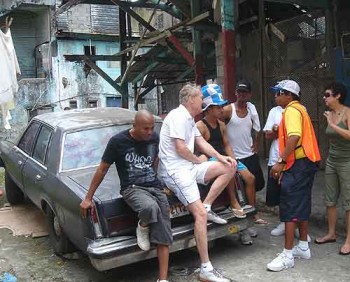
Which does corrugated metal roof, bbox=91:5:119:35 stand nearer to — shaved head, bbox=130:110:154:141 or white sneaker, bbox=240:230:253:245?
white sneaker, bbox=240:230:253:245

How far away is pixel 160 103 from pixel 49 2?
9.64 m

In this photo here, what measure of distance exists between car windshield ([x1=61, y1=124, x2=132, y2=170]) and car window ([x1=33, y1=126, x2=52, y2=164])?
0.45 m

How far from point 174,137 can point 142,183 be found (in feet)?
1.64

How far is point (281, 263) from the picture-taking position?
399cm

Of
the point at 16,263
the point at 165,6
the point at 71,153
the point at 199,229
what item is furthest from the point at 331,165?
the point at 165,6

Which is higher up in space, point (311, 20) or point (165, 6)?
point (165, 6)

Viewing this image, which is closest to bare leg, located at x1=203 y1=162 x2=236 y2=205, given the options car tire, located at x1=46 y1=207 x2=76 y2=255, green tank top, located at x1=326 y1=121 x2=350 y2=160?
green tank top, located at x1=326 y1=121 x2=350 y2=160

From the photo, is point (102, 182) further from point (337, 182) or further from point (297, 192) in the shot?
point (337, 182)

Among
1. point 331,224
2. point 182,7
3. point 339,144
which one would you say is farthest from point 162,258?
point 182,7

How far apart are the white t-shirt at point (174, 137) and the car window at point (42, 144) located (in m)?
1.88

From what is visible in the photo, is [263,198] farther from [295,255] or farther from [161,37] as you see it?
[161,37]

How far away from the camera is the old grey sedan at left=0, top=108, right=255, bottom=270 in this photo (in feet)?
12.4

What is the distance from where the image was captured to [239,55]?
9.13 meters

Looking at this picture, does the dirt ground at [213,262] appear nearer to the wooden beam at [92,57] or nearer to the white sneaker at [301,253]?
the white sneaker at [301,253]
